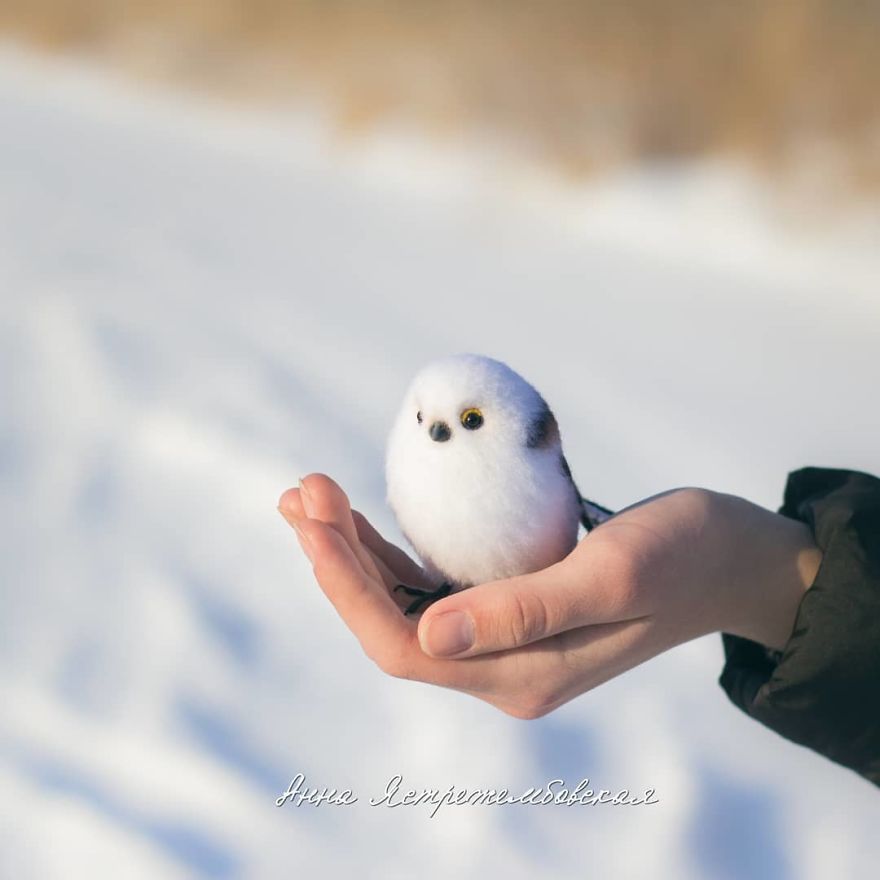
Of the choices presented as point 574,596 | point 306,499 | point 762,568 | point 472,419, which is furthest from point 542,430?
point 762,568

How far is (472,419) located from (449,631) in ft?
0.81

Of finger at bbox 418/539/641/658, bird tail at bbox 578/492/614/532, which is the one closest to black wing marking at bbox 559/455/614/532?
bird tail at bbox 578/492/614/532

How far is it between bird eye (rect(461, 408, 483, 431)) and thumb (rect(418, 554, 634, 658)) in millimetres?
184

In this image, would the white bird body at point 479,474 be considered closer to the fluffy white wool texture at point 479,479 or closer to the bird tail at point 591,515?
the fluffy white wool texture at point 479,479

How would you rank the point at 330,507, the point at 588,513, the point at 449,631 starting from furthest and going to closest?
1. the point at 588,513
2. the point at 330,507
3. the point at 449,631

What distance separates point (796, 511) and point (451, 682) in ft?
2.25

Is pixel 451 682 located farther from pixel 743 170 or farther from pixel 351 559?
pixel 743 170

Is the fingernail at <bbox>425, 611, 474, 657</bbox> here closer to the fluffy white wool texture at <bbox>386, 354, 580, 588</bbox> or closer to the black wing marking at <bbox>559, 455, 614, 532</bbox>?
the fluffy white wool texture at <bbox>386, 354, 580, 588</bbox>

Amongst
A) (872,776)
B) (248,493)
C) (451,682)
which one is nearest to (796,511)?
(872,776)

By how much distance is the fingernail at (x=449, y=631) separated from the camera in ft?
3.81

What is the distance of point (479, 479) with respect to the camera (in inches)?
46.7

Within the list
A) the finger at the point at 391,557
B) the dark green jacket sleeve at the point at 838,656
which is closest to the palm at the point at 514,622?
the finger at the point at 391,557

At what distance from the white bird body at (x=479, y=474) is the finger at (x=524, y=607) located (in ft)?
0.14

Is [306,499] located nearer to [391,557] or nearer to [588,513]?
[391,557]
